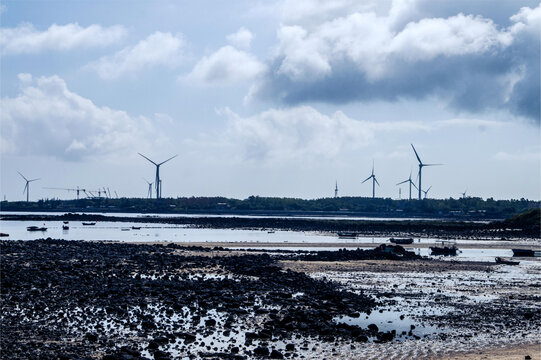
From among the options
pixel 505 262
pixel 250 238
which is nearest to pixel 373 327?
pixel 505 262

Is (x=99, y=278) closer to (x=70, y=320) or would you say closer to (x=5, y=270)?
(x=5, y=270)

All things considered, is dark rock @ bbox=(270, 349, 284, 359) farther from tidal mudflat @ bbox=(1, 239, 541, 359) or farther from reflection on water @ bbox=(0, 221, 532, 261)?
reflection on water @ bbox=(0, 221, 532, 261)

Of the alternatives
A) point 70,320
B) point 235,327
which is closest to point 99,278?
point 70,320

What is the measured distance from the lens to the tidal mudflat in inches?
920

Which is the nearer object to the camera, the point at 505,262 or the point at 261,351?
the point at 261,351

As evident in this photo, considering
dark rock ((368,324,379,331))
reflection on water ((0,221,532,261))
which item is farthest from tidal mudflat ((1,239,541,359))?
reflection on water ((0,221,532,261))

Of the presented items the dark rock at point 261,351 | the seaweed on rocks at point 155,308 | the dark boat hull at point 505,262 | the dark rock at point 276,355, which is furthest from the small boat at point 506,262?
the dark rock at point 276,355

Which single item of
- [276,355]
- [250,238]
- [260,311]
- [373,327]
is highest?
[250,238]

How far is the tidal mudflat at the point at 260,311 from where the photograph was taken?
920 inches

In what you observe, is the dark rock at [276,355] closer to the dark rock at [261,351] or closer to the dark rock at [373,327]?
the dark rock at [261,351]

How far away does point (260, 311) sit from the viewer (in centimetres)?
3008

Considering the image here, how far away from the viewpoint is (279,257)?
2464 inches

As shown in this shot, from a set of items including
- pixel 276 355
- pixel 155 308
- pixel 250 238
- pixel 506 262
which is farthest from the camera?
pixel 250 238

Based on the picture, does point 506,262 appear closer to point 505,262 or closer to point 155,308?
point 505,262
